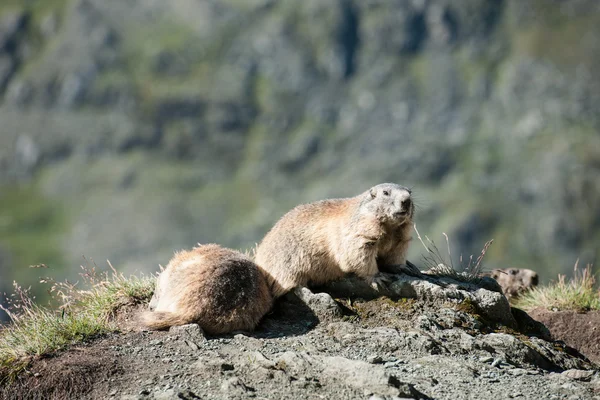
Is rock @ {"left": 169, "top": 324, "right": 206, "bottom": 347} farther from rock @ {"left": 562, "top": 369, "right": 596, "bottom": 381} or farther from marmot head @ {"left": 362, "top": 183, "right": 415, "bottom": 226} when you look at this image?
rock @ {"left": 562, "top": 369, "right": 596, "bottom": 381}

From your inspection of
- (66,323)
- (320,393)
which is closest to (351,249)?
(320,393)

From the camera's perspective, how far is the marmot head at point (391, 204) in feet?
43.5

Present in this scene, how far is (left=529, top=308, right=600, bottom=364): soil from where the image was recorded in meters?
15.4

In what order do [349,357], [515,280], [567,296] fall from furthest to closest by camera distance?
[515,280], [567,296], [349,357]

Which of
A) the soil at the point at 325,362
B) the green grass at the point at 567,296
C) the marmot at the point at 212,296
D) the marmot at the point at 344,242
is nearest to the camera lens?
the soil at the point at 325,362

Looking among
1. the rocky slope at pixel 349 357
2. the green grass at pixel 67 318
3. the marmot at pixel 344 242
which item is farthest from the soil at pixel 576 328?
the green grass at pixel 67 318

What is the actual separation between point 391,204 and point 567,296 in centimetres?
593

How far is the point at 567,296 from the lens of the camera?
54.5 feet

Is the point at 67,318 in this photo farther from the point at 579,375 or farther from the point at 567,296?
the point at 567,296

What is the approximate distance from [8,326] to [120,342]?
91.7 inches

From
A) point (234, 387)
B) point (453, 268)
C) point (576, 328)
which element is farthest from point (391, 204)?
point (576, 328)

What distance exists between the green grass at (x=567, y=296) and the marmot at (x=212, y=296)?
7060 mm

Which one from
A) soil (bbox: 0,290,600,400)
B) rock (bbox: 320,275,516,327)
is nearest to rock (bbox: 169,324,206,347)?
soil (bbox: 0,290,600,400)

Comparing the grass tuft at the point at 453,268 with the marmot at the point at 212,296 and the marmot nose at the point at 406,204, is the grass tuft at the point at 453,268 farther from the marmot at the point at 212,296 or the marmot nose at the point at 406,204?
the marmot at the point at 212,296
